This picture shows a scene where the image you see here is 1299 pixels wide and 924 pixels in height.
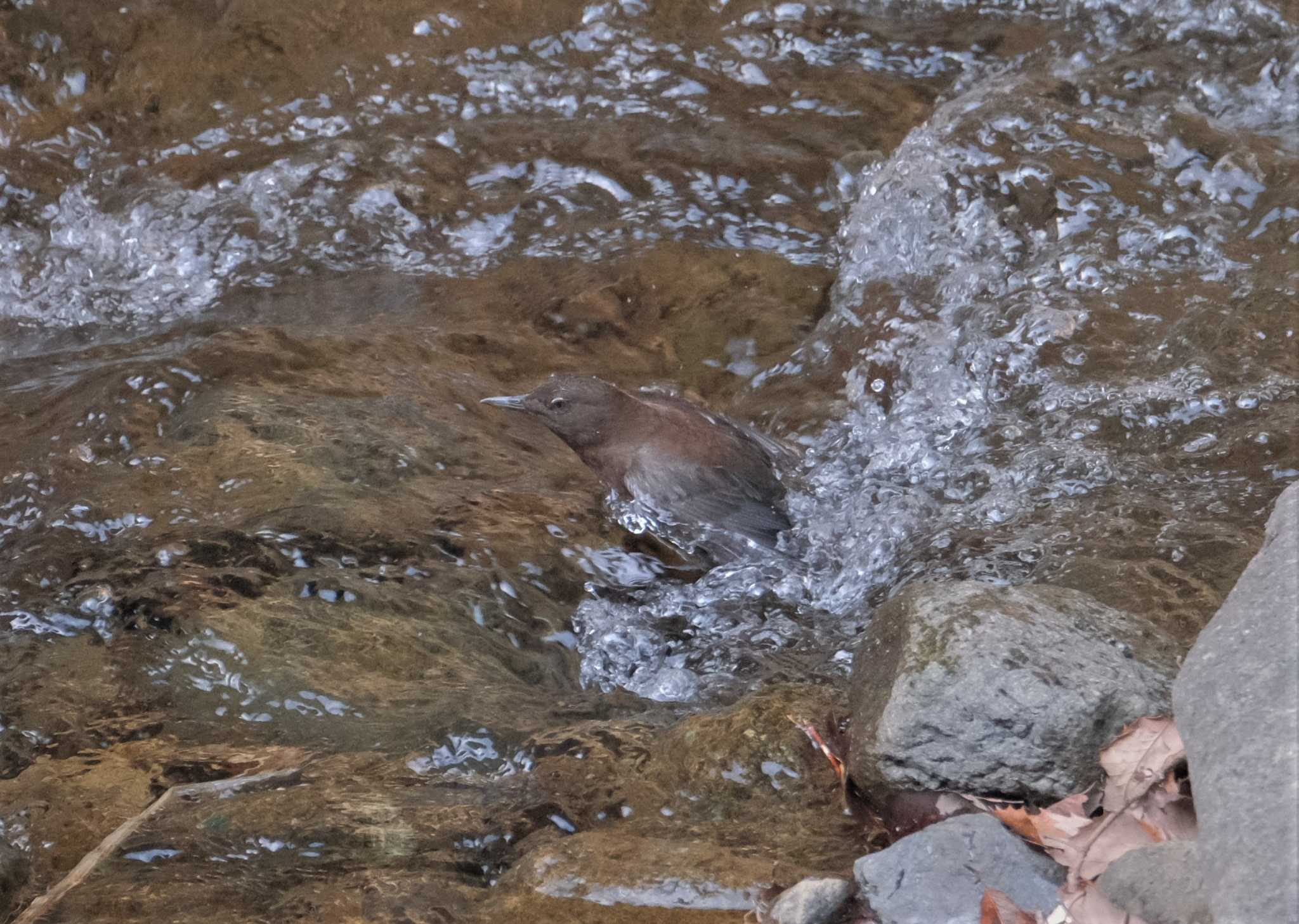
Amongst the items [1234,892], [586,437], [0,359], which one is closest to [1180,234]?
[586,437]

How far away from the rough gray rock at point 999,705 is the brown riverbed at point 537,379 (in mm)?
333

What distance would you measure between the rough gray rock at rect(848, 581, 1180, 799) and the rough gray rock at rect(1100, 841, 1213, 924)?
38 centimetres

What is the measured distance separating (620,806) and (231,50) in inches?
215

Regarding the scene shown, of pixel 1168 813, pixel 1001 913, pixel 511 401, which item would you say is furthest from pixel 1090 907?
pixel 511 401

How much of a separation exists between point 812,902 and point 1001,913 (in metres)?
0.37

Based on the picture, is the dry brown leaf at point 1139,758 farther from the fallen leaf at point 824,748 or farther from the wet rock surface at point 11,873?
the wet rock surface at point 11,873

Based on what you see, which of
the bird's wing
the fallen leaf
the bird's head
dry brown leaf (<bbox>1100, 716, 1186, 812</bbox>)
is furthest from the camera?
the bird's head

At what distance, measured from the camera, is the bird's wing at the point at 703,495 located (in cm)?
514

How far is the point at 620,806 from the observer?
10.8 feet

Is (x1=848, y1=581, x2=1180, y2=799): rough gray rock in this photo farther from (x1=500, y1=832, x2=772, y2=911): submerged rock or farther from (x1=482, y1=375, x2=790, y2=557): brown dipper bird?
(x1=482, y1=375, x2=790, y2=557): brown dipper bird

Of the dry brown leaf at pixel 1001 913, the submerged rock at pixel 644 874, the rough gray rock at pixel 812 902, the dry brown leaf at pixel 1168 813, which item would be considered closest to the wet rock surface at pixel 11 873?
the submerged rock at pixel 644 874

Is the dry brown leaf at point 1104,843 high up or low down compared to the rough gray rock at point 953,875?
up

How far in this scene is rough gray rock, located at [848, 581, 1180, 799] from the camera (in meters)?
2.87

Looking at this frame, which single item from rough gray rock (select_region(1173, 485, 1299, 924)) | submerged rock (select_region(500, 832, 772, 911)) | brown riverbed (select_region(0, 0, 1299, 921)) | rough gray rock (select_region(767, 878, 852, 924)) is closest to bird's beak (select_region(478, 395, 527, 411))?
brown riverbed (select_region(0, 0, 1299, 921))
